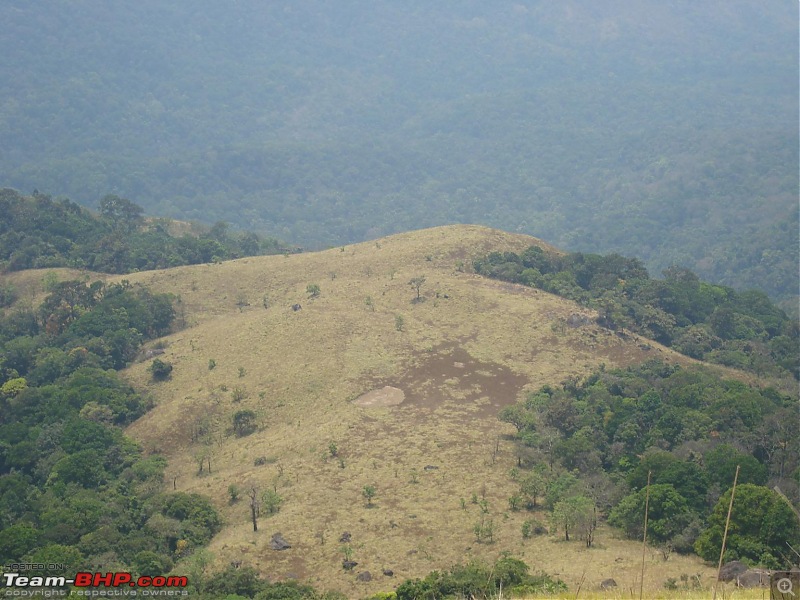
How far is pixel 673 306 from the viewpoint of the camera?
3100 inches

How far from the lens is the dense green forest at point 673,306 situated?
2813 inches

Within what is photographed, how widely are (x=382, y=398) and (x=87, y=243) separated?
5617 centimetres

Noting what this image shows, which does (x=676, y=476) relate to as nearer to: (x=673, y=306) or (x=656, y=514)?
(x=656, y=514)

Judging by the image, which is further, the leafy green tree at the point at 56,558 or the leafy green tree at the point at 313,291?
the leafy green tree at the point at 313,291

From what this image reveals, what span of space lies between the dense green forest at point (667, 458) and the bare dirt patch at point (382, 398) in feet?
25.3

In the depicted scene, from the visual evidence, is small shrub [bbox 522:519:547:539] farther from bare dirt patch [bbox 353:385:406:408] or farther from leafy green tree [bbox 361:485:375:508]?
bare dirt patch [bbox 353:385:406:408]

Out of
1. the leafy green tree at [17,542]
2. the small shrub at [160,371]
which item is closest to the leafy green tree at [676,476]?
the leafy green tree at [17,542]

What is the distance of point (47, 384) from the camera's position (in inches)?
2680

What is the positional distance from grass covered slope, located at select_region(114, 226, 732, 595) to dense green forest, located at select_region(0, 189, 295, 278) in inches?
353

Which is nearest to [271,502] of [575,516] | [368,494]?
[368,494]

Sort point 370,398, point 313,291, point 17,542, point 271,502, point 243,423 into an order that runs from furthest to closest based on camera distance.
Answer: point 313,291, point 370,398, point 243,423, point 271,502, point 17,542

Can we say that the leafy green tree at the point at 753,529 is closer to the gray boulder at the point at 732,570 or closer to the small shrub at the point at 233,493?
the gray boulder at the point at 732,570

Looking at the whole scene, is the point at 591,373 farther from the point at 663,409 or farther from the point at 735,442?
the point at 735,442

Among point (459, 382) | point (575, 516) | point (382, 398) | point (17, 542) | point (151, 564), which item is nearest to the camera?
point (151, 564)
